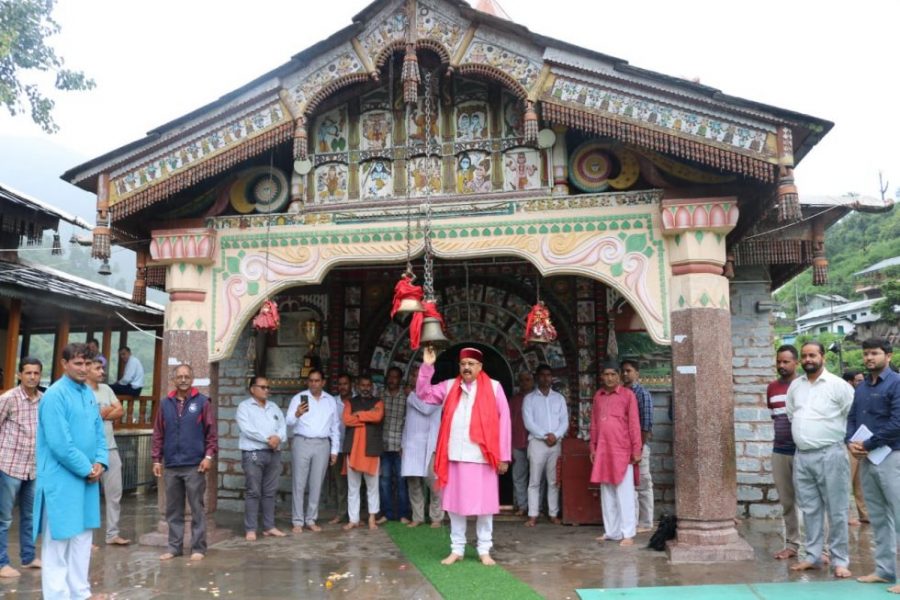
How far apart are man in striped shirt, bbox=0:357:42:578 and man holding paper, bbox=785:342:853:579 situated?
6.60 m

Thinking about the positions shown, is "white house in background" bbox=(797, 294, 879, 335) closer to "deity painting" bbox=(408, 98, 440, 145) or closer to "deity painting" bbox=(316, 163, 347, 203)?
"deity painting" bbox=(408, 98, 440, 145)

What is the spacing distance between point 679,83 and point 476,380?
334cm

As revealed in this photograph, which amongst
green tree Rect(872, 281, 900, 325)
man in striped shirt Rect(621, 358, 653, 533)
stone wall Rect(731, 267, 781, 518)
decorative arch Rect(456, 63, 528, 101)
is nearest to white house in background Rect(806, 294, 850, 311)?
green tree Rect(872, 281, 900, 325)

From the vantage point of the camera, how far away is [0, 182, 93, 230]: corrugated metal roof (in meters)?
12.7

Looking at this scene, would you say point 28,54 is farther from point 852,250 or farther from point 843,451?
point 852,250

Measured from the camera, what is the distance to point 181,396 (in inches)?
272

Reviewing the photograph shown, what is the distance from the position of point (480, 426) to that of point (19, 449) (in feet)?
13.4

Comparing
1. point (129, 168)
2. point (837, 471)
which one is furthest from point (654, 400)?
point (129, 168)

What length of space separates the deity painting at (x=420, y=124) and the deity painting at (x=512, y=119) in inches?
29.3

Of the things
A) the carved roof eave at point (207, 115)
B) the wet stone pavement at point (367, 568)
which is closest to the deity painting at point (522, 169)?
the carved roof eave at point (207, 115)

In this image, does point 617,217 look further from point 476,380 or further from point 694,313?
point 476,380

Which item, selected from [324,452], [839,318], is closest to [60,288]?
[324,452]

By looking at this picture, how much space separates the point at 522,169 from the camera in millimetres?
7520

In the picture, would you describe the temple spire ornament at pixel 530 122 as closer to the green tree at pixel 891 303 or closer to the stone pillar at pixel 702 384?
the stone pillar at pixel 702 384
